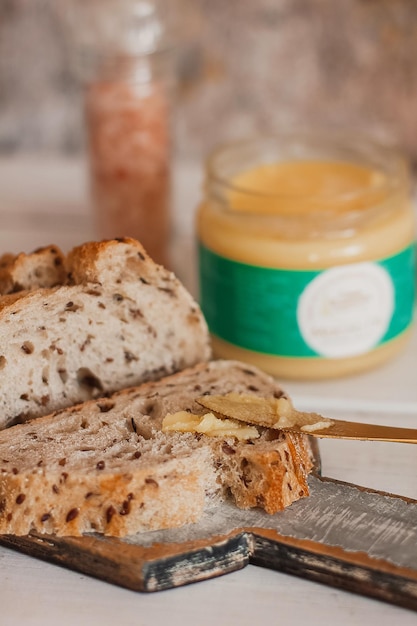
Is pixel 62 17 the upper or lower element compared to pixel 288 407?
upper

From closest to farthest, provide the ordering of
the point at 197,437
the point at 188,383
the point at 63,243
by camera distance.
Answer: the point at 197,437, the point at 188,383, the point at 63,243

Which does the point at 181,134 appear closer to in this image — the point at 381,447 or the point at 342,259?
the point at 342,259

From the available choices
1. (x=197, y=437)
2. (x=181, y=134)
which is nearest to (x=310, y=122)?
(x=181, y=134)

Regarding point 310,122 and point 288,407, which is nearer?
point 288,407

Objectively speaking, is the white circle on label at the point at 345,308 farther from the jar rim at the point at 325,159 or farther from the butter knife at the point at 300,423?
the butter knife at the point at 300,423

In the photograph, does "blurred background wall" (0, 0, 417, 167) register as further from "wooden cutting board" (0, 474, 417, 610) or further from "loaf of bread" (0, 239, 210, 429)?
"wooden cutting board" (0, 474, 417, 610)

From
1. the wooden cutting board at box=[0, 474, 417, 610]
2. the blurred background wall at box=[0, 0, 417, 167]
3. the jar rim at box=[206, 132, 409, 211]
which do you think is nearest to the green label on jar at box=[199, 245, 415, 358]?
the jar rim at box=[206, 132, 409, 211]

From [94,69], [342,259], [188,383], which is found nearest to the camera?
[188,383]
